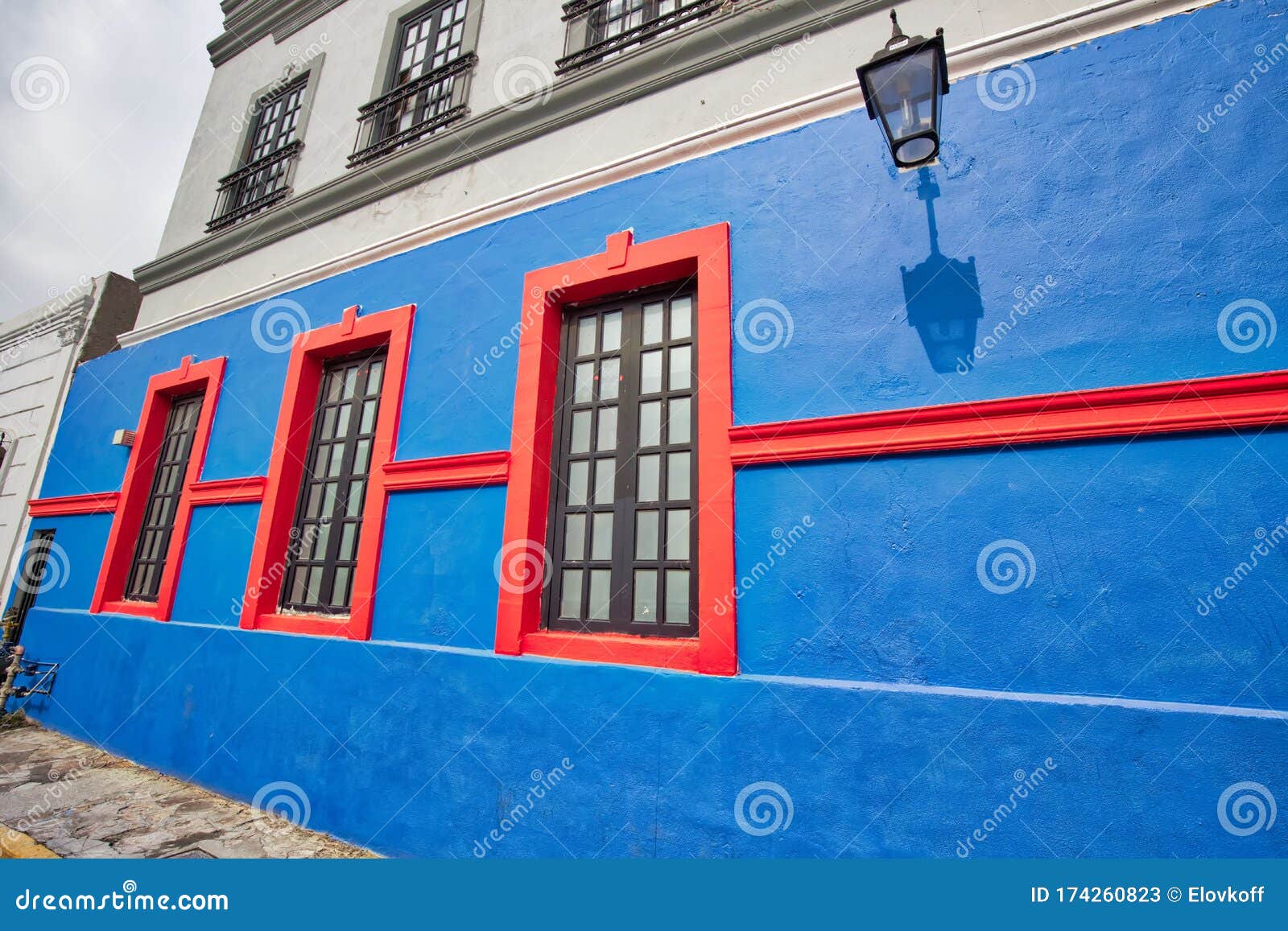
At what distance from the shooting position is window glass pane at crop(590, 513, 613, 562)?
12.0 ft

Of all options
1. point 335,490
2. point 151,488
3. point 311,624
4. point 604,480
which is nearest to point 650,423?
point 604,480

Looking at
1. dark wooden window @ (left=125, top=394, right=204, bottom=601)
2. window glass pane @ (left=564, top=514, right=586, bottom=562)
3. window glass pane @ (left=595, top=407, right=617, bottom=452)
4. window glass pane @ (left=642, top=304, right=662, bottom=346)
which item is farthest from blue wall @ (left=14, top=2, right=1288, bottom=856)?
dark wooden window @ (left=125, top=394, right=204, bottom=601)

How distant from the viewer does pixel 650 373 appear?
380cm

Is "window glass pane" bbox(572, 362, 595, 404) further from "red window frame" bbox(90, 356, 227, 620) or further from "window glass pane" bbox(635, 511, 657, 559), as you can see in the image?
"red window frame" bbox(90, 356, 227, 620)

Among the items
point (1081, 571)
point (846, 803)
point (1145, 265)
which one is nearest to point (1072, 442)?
point (1081, 571)

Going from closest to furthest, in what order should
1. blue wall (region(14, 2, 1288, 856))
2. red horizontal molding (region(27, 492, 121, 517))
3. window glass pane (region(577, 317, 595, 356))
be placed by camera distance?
blue wall (region(14, 2, 1288, 856)) < window glass pane (region(577, 317, 595, 356)) < red horizontal molding (region(27, 492, 121, 517))

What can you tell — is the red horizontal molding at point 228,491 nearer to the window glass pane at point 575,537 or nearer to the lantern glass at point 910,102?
the window glass pane at point 575,537

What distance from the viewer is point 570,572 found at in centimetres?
376

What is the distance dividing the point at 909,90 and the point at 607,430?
2.39 metres

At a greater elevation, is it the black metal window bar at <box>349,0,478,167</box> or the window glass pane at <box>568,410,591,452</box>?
the black metal window bar at <box>349,0,478,167</box>

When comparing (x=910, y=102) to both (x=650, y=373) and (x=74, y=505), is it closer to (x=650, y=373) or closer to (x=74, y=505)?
(x=650, y=373)

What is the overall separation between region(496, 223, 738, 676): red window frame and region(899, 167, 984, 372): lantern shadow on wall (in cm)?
99

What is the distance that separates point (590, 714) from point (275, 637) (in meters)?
2.90

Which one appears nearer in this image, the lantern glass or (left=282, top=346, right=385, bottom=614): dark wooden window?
the lantern glass
